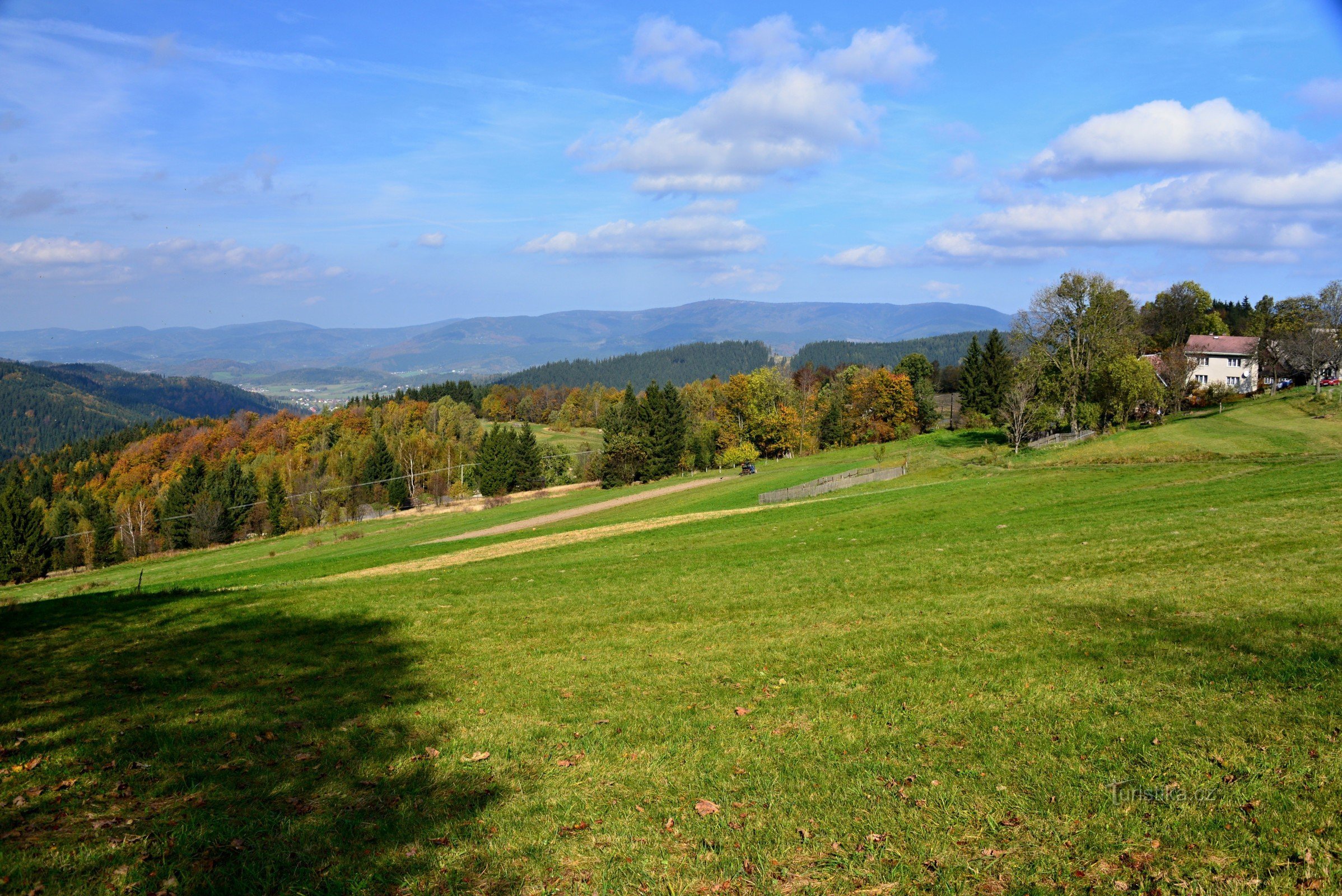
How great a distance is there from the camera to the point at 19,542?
280 ft

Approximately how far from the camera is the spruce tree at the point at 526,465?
3971 inches

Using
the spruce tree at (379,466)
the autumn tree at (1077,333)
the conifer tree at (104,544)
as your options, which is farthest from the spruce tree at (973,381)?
the conifer tree at (104,544)

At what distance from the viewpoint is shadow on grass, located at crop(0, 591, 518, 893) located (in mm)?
5832

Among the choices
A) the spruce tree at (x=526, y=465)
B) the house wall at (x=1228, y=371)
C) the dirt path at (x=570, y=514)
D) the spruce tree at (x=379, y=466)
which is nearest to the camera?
the dirt path at (x=570, y=514)

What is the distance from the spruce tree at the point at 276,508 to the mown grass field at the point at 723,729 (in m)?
93.2

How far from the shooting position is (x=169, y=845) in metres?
6.10

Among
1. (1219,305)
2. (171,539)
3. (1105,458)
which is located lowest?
(171,539)

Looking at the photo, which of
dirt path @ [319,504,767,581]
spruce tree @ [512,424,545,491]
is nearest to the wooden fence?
dirt path @ [319,504,767,581]

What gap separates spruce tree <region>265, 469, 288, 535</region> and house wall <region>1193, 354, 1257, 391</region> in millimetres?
127054

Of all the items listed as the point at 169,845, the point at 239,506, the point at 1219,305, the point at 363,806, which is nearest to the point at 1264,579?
the point at 363,806

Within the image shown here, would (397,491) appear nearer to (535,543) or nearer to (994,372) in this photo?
(535,543)

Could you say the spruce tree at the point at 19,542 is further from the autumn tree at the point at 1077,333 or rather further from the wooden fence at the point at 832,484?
the autumn tree at the point at 1077,333

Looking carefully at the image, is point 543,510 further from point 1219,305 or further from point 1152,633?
point 1219,305

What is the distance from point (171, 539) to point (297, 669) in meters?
109
